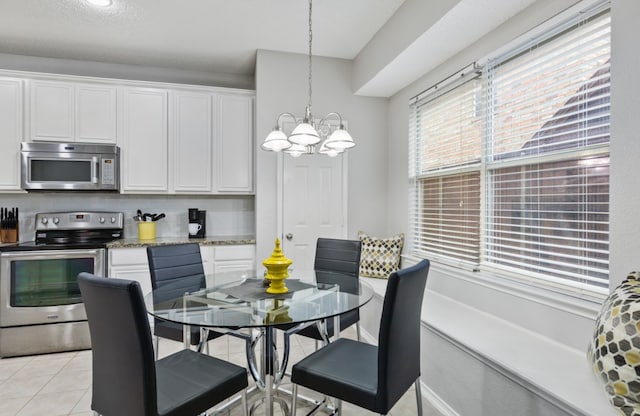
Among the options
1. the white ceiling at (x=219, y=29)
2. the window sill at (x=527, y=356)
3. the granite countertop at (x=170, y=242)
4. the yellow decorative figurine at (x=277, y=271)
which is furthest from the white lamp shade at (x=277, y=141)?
the granite countertop at (x=170, y=242)

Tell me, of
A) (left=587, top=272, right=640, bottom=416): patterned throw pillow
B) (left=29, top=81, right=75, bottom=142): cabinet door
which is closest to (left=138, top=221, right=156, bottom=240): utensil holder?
(left=29, top=81, right=75, bottom=142): cabinet door

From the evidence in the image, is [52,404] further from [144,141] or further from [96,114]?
[96,114]

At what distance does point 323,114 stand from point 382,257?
1.57 meters

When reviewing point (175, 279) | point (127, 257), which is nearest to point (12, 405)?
point (175, 279)

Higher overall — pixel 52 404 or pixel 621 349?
pixel 621 349

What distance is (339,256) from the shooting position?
2.84m

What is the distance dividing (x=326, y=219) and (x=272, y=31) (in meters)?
1.83

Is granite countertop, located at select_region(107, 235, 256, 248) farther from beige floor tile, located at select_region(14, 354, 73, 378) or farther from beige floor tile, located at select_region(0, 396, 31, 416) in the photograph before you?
beige floor tile, located at select_region(0, 396, 31, 416)

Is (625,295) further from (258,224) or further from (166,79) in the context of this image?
(166,79)

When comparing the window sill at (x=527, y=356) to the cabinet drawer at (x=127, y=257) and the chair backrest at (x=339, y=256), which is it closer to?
the chair backrest at (x=339, y=256)

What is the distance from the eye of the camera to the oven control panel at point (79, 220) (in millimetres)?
3382

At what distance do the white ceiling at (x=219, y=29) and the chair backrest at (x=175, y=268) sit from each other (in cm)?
187

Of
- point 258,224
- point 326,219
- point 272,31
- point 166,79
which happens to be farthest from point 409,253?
point 166,79

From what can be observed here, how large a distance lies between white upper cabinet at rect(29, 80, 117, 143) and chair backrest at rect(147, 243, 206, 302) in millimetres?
1676
